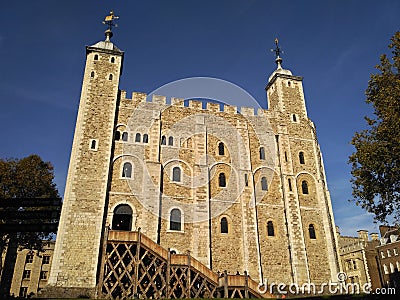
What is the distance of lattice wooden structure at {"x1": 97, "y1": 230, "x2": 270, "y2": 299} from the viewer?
19.4 m

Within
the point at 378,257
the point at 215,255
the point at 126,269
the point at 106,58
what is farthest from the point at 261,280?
the point at 378,257

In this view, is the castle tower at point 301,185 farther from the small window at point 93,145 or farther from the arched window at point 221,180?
the small window at point 93,145

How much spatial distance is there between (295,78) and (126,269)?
23.0 m

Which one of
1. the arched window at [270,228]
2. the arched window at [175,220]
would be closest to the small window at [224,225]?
Answer: the arched window at [175,220]

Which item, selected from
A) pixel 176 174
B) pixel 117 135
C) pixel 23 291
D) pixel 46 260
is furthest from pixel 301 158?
pixel 23 291

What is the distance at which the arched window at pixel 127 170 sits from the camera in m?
24.5

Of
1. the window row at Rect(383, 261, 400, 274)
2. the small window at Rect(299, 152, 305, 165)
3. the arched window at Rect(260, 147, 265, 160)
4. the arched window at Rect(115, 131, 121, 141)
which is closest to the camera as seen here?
the arched window at Rect(115, 131, 121, 141)

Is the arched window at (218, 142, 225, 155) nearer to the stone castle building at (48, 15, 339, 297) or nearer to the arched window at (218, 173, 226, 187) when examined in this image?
the stone castle building at (48, 15, 339, 297)

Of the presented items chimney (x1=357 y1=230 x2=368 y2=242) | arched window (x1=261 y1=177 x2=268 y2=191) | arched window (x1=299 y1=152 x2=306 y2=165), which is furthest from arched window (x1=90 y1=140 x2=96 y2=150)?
chimney (x1=357 y1=230 x2=368 y2=242)

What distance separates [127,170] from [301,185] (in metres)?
13.9

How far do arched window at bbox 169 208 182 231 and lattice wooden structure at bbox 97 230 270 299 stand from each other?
3.65 metres

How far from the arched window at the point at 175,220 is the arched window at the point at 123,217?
9.33 feet

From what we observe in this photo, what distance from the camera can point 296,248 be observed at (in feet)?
83.0

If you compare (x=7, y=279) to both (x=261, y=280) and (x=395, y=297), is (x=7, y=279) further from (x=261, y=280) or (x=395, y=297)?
(x=395, y=297)
